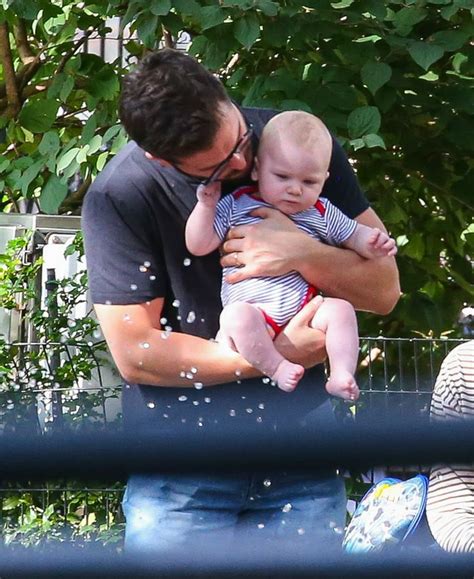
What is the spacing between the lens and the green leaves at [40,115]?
5.12 meters

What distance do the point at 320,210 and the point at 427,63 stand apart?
5.41ft

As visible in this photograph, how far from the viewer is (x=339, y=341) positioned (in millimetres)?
2562

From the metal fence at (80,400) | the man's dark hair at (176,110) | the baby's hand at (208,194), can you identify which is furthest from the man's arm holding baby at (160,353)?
the metal fence at (80,400)

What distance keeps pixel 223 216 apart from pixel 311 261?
0.20 m

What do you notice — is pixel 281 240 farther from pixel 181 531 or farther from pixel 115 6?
pixel 115 6

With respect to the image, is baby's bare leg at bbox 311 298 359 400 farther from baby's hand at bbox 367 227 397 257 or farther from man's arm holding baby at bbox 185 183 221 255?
man's arm holding baby at bbox 185 183 221 255

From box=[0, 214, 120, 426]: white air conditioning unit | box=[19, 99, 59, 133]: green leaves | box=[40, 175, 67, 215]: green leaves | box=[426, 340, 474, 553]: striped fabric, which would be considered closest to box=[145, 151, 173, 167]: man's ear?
box=[426, 340, 474, 553]: striped fabric

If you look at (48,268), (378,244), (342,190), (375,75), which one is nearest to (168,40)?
(375,75)

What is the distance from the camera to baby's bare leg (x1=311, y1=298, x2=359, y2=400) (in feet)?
8.38

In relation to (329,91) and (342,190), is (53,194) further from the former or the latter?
(342,190)

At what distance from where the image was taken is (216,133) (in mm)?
2336

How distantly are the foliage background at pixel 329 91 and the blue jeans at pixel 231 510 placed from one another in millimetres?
1941

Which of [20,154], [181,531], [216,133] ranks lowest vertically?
[181,531]

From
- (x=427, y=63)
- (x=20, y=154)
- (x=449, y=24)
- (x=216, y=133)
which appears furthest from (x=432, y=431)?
(x=20, y=154)
